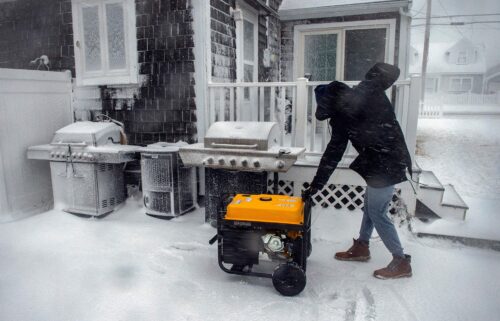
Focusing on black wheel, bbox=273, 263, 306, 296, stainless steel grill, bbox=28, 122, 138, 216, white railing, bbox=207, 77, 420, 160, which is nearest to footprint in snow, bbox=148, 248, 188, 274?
black wheel, bbox=273, 263, 306, 296

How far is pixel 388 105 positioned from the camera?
321 centimetres

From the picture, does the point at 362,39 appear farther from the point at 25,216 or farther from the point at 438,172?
the point at 25,216

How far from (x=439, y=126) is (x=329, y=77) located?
10192 millimetres

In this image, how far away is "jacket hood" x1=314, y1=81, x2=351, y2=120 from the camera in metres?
3.17

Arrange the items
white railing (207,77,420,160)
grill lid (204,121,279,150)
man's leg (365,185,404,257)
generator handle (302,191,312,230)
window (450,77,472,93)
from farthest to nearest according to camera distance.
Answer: window (450,77,472,93), white railing (207,77,420,160), grill lid (204,121,279,150), man's leg (365,185,404,257), generator handle (302,191,312,230)

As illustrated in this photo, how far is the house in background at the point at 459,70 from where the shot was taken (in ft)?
111

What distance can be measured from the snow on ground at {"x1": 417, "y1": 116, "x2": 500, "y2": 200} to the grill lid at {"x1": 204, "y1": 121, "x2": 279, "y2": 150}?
13.0 ft

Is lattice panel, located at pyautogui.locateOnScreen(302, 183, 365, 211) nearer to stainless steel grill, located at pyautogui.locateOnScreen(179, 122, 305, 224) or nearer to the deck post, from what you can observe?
the deck post

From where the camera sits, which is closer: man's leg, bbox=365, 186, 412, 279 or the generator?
the generator

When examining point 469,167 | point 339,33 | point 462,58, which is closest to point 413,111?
point 339,33

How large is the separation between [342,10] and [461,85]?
31507 mm

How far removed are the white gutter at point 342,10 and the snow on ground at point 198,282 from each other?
532 centimetres

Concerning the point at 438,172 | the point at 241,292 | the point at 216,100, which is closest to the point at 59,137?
the point at 216,100

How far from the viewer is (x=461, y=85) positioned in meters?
34.0
